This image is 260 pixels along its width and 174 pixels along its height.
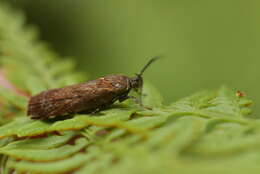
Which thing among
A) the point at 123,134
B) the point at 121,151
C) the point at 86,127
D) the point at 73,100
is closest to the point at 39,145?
the point at 86,127

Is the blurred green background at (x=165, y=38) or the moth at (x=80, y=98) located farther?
the blurred green background at (x=165, y=38)

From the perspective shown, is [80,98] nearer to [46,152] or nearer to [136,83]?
[136,83]

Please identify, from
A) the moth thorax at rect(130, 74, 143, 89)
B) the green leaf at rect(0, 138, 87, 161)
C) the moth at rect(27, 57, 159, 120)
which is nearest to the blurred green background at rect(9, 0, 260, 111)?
the moth thorax at rect(130, 74, 143, 89)

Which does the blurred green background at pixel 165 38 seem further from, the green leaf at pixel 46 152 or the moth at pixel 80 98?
the green leaf at pixel 46 152

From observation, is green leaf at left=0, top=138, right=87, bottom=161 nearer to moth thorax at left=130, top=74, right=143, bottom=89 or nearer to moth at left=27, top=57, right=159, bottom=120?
moth at left=27, top=57, right=159, bottom=120

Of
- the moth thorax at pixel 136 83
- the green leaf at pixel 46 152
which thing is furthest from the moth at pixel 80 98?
the green leaf at pixel 46 152

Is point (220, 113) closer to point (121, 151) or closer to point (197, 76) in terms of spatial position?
point (121, 151)
